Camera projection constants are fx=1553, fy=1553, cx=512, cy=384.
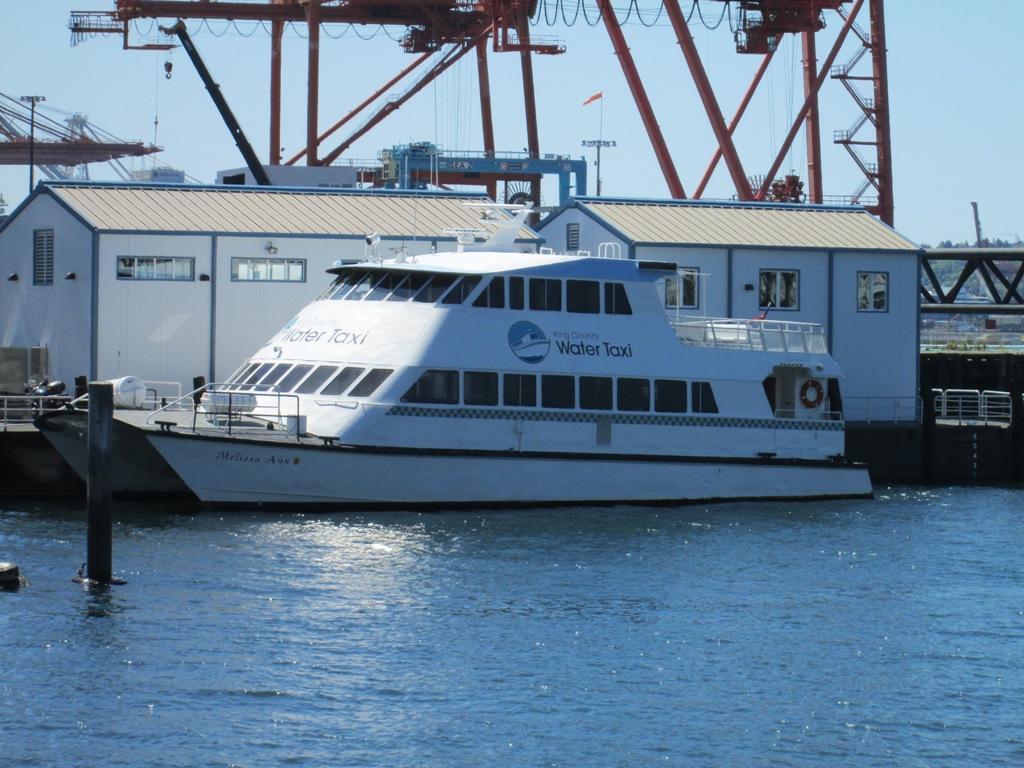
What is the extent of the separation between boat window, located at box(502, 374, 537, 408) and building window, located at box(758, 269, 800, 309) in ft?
36.5

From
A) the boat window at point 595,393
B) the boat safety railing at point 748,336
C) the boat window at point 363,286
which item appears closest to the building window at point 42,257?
the boat window at point 363,286

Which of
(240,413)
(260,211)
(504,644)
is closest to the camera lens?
(504,644)

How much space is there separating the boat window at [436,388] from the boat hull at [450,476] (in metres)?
0.94

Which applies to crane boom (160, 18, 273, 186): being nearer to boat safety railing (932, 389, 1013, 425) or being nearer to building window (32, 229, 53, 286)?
building window (32, 229, 53, 286)

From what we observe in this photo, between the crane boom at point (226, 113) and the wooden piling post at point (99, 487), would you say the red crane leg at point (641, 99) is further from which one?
the wooden piling post at point (99, 487)

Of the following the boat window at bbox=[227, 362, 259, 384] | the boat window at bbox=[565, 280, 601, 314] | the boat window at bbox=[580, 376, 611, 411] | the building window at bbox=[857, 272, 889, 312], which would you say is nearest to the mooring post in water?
→ the boat window at bbox=[227, 362, 259, 384]

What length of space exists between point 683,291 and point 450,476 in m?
11.8

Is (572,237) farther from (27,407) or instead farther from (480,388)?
(27,407)

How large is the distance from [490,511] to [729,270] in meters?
12.1

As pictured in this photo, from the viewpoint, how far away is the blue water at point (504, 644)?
15938 mm

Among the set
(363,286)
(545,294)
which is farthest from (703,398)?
(363,286)

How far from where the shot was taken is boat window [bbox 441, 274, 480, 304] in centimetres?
2827

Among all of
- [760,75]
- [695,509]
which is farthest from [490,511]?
[760,75]

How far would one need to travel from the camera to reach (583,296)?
29.4 metres
